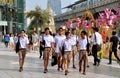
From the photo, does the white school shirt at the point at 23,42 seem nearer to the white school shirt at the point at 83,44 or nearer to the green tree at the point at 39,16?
the white school shirt at the point at 83,44

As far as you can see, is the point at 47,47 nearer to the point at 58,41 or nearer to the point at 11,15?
the point at 58,41

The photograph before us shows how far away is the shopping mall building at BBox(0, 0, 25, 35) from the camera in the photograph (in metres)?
101

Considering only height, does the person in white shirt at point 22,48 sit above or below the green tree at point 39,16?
below

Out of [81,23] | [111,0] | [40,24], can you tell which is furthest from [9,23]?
[81,23]

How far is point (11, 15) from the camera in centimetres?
10475

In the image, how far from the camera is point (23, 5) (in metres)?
114

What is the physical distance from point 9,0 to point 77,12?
60.6ft

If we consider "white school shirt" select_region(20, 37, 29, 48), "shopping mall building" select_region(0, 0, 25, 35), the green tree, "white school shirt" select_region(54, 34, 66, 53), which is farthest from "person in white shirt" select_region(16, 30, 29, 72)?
"shopping mall building" select_region(0, 0, 25, 35)

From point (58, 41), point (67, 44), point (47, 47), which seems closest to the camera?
point (67, 44)

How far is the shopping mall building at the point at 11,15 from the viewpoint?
10094cm

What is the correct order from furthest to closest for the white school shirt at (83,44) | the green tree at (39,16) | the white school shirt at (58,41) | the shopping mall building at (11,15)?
the shopping mall building at (11,15), the green tree at (39,16), the white school shirt at (58,41), the white school shirt at (83,44)

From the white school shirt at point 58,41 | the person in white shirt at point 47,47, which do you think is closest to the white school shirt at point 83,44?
the white school shirt at point 58,41

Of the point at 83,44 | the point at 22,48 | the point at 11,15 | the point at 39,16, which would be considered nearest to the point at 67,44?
the point at 83,44

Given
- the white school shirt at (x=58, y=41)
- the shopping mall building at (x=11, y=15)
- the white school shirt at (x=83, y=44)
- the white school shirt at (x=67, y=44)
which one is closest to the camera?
the white school shirt at (x=67, y=44)
